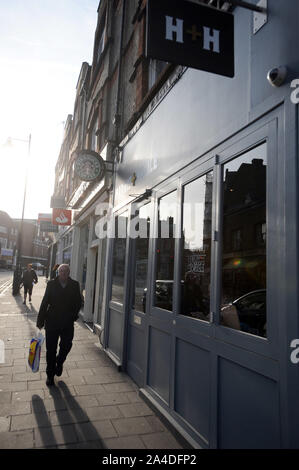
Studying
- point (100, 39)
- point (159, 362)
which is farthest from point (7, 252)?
point (159, 362)

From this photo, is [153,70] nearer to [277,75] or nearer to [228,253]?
[277,75]

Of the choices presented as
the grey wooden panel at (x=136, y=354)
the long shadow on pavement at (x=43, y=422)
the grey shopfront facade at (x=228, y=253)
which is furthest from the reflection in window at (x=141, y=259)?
the long shadow on pavement at (x=43, y=422)

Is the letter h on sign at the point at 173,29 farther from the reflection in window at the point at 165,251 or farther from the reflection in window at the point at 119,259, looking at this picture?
the reflection in window at the point at 119,259

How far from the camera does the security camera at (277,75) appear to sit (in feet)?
8.15

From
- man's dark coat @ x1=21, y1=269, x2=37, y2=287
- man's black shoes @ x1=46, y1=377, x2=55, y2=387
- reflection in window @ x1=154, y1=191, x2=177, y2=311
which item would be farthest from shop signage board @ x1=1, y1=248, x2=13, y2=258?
reflection in window @ x1=154, y1=191, x2=177, y2=311

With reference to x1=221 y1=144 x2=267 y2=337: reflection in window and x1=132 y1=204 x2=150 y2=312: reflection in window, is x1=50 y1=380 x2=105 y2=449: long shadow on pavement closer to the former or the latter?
x1=132 y1=204 x2=150 y2=312: reflection in window

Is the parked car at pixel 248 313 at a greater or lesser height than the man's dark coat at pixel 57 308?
greater

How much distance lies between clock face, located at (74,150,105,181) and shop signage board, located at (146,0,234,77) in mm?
5156

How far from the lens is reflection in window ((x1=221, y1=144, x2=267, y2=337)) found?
272 cm

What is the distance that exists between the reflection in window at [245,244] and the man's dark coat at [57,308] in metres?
2.90

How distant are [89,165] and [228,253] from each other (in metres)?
5.89

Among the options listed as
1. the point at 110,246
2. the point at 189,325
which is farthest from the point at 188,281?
the point at 110,246

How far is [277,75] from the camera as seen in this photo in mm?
2508

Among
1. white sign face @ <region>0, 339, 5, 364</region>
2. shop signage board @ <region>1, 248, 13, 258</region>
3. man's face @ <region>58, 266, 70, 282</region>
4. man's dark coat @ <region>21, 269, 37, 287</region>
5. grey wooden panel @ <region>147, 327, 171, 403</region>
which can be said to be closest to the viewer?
grey wooden panel @ <region>147, 327, 171, 403</region>
